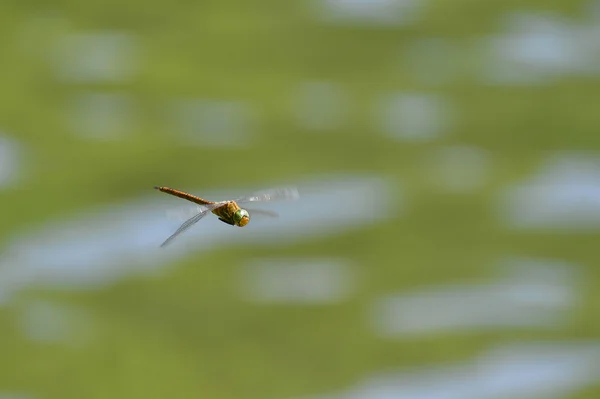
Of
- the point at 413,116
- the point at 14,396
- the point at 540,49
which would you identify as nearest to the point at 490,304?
the point at 413,116

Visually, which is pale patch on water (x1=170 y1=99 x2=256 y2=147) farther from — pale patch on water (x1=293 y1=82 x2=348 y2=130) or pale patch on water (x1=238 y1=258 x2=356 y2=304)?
pale patch on water (x1=238 y1=258 x2=356 y2=304)

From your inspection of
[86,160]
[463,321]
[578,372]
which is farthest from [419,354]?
[86,160]

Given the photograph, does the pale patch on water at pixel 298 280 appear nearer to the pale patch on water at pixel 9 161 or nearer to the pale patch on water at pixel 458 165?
the pale patch on water at pixel 458 165

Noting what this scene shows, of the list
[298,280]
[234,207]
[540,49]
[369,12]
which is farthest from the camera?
[540,49]

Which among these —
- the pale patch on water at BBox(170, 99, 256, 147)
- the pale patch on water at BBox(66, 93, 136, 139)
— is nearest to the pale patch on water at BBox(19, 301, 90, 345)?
the pale patch on water at BBox(66, 93, 136, 139)

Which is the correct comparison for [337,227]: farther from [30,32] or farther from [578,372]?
[30,32]

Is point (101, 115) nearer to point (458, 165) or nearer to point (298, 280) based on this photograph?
point (298, 280)
